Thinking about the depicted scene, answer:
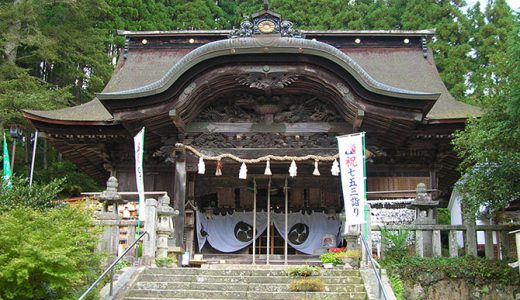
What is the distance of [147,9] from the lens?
980 inches

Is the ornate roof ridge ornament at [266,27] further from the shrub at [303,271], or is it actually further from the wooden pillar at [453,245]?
the shrub at [303,271]

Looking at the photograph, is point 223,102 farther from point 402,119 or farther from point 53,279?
point 53,279

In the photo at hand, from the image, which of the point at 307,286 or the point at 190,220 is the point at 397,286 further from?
the point at 190,220

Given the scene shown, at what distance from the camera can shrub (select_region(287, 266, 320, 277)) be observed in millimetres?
8445

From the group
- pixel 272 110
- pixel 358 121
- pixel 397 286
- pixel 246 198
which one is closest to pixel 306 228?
pixel 246 198

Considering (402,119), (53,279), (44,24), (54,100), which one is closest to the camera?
(53,279)

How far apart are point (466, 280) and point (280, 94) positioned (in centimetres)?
580

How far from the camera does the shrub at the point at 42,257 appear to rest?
21.9ft

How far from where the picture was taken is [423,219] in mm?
9516

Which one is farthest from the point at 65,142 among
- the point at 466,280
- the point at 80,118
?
the point at 466,280

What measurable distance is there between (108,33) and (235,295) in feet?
60.2

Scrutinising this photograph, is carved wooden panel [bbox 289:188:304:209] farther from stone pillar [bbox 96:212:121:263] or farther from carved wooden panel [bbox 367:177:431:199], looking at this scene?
stone pillar [bbox 96:212:121:263]

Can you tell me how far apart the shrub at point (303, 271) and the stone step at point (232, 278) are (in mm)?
84

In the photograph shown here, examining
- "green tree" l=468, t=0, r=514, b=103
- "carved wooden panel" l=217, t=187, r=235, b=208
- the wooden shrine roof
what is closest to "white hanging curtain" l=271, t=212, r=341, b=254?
"carved wooden panel" l=217, t=187, r=235, b=208
